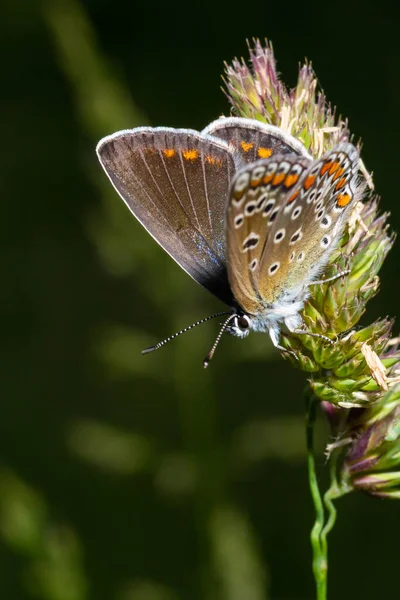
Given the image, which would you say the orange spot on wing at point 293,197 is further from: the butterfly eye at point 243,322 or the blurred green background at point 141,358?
the blurred green background at point 141,358

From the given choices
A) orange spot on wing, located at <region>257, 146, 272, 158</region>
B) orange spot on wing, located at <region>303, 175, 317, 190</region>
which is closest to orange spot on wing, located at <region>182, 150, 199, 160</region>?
orange spot on wing, located at <region>257, 146, 272, 158</region>

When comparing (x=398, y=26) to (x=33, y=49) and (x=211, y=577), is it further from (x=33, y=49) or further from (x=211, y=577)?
(x=211, y=577)

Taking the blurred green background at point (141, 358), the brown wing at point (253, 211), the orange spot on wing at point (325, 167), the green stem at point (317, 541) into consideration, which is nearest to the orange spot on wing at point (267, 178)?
the brown wing at point (253, 211)

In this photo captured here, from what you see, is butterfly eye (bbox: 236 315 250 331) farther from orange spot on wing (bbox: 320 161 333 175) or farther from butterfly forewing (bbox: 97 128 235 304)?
orange spot on wing (bbox: 320 161 333 175)

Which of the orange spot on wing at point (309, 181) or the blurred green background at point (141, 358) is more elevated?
the orange spot on wing at point (309, 181)

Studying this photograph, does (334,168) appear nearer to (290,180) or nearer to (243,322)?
(290,180)

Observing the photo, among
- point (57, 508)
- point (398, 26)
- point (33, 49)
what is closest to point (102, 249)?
point (57, 508)
